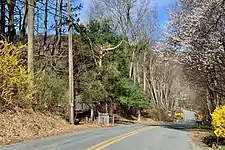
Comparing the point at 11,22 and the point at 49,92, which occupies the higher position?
the point at 11,22

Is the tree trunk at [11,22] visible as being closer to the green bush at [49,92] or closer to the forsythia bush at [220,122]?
the green bush at [49,92]

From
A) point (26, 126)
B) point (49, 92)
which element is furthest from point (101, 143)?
point (49, 92)

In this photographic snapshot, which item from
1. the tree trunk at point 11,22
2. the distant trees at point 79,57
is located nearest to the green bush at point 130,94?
the distant trees at point 79,57

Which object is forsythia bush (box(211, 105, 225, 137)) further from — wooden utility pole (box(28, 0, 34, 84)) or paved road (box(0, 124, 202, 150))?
wooden utility pole (box(28, 0, 34, 84))

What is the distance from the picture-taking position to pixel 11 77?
19828 mm

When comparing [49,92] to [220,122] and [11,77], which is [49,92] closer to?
[11,77]

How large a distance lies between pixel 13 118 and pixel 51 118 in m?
5.20

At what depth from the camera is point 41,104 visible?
949 inches

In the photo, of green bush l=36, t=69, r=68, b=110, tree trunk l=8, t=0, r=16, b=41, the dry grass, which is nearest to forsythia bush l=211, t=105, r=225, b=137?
the dry grass

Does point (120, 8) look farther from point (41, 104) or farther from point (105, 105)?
Answer: point (41, 104)

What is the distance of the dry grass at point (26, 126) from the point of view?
669 inches

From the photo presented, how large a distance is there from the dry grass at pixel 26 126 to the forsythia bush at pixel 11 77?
76cm

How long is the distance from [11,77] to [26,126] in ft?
9.05

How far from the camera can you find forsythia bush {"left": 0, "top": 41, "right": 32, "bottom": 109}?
759 inches
